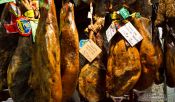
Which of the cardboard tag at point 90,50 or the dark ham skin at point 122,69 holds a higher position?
the cardboard tag at point 90,50

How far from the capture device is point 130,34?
2.73m

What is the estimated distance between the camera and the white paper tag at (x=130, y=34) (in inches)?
106

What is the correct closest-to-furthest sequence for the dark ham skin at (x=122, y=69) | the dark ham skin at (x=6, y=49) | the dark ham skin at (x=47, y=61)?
the dark ham skin at (x=47, y=61), the dark ham skin at (x=122, y=69), the dark ham skin at (x=6, y=49)

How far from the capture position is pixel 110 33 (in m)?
2.80

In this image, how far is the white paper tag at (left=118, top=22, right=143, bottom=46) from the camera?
2.70 m

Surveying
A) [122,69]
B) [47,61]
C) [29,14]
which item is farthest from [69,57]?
[29,14]

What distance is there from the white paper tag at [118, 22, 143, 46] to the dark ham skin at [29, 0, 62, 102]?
1.81ft

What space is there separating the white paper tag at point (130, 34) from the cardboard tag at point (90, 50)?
20cm

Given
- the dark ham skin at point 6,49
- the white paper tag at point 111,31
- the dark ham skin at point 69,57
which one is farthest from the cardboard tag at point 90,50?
the dark ham skin at point 6,49

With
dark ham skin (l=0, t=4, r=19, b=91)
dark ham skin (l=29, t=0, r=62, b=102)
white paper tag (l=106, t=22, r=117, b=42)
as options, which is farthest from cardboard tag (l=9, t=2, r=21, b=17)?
white paper tag (l=106, t=22, r=117, b=42)

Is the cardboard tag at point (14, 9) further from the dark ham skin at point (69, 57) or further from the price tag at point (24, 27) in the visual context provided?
the dark ham skin at point (69, 57)

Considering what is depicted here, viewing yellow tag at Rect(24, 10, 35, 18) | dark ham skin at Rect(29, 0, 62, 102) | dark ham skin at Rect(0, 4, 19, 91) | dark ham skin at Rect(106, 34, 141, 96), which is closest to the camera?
dark ham skin at Rect(29, 0, 62, 102)

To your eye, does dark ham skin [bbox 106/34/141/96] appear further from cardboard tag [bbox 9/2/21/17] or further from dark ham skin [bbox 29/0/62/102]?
cardboard tag [bbox 9/2/21/17]

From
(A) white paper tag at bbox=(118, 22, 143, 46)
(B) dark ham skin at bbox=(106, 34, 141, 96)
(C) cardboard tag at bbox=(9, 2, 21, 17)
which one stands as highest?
(C) cardboard tag at bbox=(9, 2, 21, 17)
